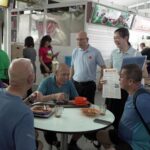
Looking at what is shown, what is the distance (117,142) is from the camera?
2477mm

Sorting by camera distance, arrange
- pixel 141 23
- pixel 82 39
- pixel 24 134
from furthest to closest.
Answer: pixel 141 23, pixel 82 39, pixel 24 134

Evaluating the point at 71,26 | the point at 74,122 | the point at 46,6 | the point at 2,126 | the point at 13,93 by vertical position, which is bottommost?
the point at 74,122

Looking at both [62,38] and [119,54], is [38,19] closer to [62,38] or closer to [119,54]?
[62,38]

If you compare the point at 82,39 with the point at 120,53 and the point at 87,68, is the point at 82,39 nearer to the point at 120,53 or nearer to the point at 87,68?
the point at 87,68

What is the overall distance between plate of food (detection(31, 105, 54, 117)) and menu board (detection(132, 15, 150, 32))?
7.53 meters

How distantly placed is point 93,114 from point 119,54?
4.23 ft

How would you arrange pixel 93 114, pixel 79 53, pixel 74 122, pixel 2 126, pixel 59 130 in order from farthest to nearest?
pixel 79 53 → pixel 93 114 → pixel 74 122 → pixel 59 130 → pixel 2 126

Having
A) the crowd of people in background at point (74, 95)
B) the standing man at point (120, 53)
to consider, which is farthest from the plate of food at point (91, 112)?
the standing man at point (120, 53)

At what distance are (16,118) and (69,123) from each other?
0.85m

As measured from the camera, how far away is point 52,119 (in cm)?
224

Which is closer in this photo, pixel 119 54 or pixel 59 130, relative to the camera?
pixel 59 130

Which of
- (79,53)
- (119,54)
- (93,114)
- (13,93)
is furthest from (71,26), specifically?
(13,93)

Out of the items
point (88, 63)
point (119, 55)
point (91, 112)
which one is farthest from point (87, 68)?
point (91, 112)

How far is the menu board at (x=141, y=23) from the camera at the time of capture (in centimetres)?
942
